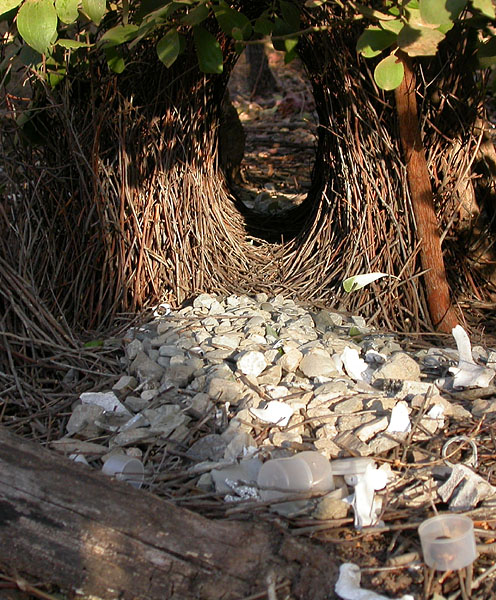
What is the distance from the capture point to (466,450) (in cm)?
194

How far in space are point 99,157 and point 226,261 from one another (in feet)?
2.42

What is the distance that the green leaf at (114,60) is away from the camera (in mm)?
2455

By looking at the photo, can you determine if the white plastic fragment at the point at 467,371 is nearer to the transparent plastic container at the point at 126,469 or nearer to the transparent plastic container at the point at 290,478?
the transparent plastic container at the point at 290,478

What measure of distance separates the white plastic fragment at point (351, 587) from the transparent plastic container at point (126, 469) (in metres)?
0.58

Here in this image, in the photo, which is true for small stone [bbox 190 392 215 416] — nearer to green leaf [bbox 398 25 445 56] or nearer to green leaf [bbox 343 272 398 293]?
green leaf [bbox 343 272 398 293]

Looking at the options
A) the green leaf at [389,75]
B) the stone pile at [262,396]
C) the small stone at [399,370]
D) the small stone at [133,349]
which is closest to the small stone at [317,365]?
the stone pile at [262,396]

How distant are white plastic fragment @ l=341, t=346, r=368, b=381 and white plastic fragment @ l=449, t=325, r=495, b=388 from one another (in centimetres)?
28

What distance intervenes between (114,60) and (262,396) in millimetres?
1264

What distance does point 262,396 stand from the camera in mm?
2125

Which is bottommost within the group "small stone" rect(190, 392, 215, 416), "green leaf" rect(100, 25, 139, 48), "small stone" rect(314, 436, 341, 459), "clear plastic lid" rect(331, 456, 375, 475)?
"clear plastic lid" rect(331, 456, 375, 475)

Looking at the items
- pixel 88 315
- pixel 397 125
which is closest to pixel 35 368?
pixel 88 315

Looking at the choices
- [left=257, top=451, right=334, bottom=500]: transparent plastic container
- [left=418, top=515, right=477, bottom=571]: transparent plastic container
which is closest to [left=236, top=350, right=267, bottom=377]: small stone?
[left=257, top=451, right=334, bottom=500]: transparent plastic container

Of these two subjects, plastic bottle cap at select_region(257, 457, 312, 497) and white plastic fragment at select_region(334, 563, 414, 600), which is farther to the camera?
plastic bottle cap at select_region(257, 457, 312, 497)

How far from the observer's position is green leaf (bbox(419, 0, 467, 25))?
1.73 meters
